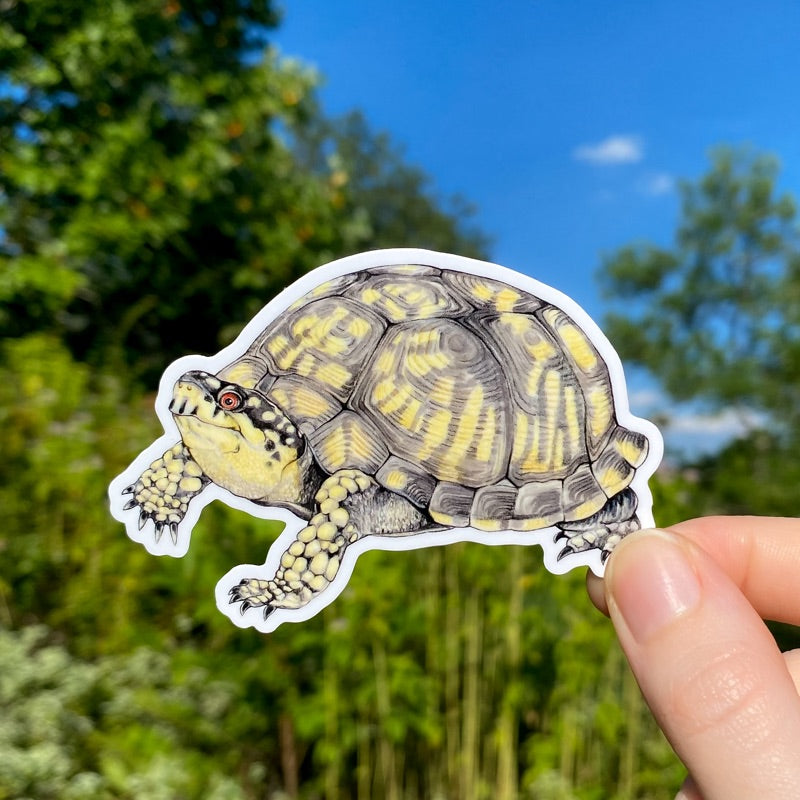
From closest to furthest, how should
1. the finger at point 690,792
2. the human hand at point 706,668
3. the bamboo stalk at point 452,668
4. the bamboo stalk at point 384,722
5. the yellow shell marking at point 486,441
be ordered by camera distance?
1. the human hand at point 706,668
2. the yellow shell marking at point 486,441
3. the finger at point 690,792
4. the bamboo stalk at point 384,722
5. the bamboo stalk at point 452,668

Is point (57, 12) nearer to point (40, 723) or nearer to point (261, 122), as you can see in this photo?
point (261, 122)

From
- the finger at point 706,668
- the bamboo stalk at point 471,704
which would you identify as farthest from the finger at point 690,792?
the bamboo stalk at point 471,704

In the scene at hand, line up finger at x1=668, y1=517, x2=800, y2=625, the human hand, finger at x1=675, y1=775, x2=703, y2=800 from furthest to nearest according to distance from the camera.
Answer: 1. finger at x1=668, y1=517, x2=800, y2=625
2. finger at x1=675, y1=775, x2=703, y2=800
3. the human hand

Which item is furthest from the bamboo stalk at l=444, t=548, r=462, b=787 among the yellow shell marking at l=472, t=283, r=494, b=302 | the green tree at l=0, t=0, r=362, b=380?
the green tree at l=0, t=0, r=362, b=380

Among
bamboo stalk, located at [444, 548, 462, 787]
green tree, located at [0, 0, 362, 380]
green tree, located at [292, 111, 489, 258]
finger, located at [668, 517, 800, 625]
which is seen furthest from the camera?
green tree, located at [292, 111, 489, 258]

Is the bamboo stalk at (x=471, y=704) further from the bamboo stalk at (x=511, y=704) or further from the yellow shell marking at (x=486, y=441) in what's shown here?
the yellow shell marking at (x=486, y=441)

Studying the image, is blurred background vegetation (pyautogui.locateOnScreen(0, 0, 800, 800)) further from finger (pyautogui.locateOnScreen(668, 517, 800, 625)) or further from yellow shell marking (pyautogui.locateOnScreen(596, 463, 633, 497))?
yellow shell marking (pyautogui.locateOnScreen(596, 463, 633, 497))
